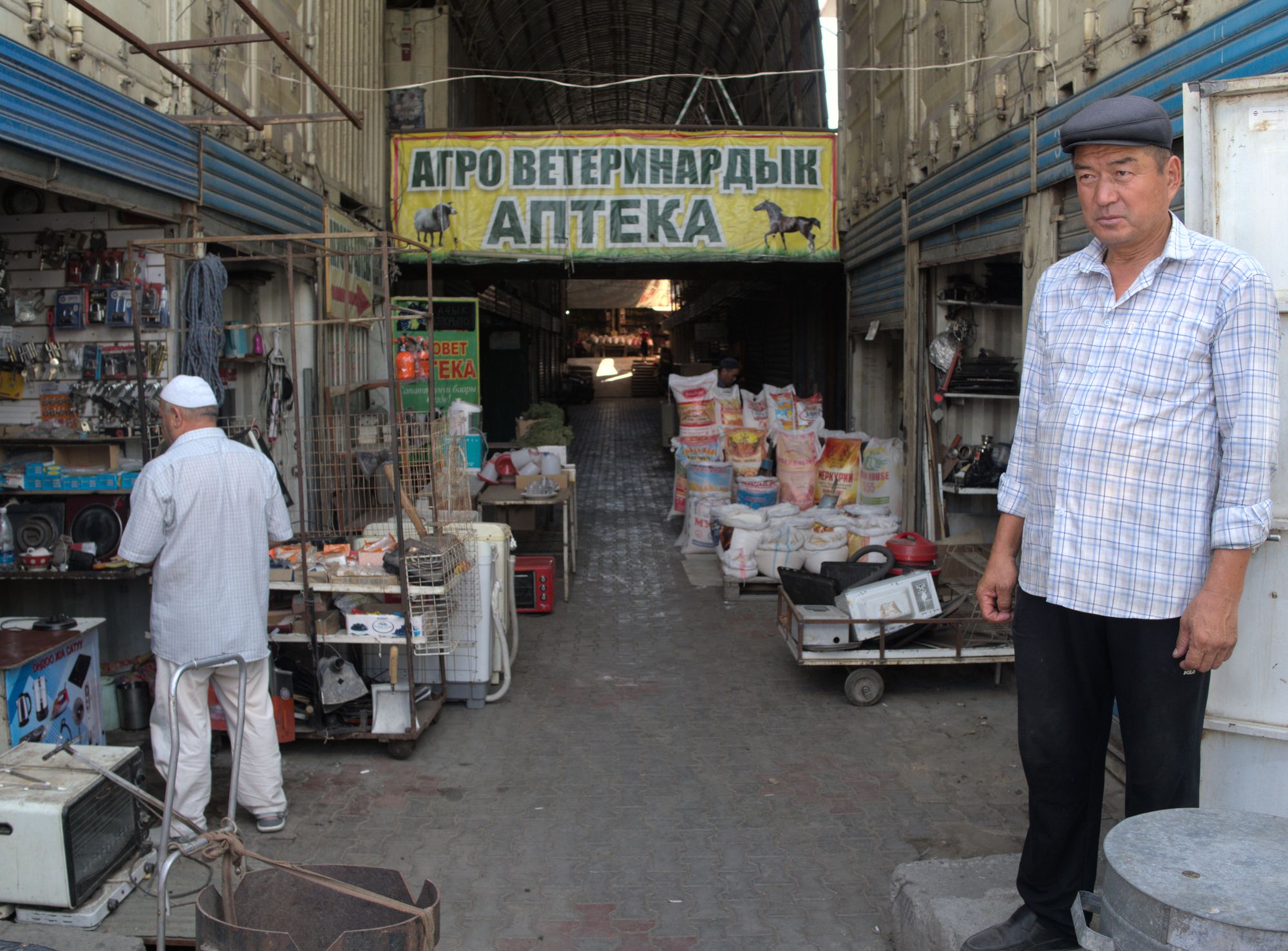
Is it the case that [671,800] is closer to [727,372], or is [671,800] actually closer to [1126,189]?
[1126,189]

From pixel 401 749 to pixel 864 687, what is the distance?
2.74 m

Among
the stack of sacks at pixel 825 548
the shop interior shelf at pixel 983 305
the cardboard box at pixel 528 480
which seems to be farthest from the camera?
the cardboard box at pixel 528 480

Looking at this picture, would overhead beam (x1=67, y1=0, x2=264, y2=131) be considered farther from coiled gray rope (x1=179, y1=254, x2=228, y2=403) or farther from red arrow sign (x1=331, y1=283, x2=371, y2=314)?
red arrow sign (x1=331, y1=283, x2=371, y2=314)

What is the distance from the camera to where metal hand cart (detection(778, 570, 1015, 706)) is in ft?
20.9

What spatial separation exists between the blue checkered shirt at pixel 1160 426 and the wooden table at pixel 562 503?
6.79 metres

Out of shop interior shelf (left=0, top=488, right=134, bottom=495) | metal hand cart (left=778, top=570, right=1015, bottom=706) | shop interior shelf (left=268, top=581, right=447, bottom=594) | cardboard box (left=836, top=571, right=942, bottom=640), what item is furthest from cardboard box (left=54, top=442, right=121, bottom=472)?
cardboard box (left=836, top=571, right=942, bottom=640)

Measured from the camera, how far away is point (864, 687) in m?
6.37

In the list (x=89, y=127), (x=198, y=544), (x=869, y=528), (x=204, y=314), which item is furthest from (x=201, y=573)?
(x=869, y=528)

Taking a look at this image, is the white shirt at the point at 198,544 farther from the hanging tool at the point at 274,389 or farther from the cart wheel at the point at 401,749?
the hanging tool at the point at 274,389

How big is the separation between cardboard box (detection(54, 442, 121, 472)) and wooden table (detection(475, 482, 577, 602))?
313 centimetres

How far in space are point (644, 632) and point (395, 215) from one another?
599cm

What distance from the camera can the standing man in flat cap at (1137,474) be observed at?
2.53 metres

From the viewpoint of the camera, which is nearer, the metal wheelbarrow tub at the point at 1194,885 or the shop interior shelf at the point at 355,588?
the metal wheelbarrow tub at the point at 1194,885

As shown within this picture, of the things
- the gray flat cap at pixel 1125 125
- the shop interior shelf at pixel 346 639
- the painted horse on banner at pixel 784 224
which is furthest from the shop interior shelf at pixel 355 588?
the painted horse on banner at pixel 784 224
